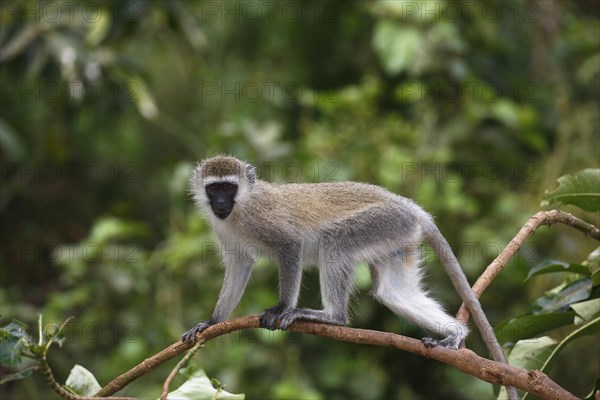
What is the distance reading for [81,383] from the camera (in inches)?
131

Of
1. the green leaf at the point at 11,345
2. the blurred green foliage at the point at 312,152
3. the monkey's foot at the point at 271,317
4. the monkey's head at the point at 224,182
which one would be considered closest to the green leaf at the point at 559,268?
the monkey's foot at the point at 271,317

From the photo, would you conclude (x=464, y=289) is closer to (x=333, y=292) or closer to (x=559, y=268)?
(x=559, y=268)

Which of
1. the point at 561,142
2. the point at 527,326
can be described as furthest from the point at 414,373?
the point at 527,326

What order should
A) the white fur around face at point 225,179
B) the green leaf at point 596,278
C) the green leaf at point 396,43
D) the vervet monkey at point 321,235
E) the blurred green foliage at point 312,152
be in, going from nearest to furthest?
the green leaf at point 596,278, the vervet monkey at point 321,235, the white fur around face at point 225,179, the blurred green foliage at point 312,152, the green leaf at point 396,43

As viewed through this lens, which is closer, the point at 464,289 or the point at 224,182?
the point at 464,289

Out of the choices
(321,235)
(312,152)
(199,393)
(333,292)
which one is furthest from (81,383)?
(312,152)

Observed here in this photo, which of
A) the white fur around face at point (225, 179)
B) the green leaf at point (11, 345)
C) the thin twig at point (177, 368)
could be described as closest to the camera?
the green leaf at point (11, 345)

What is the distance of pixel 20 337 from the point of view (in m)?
2.87

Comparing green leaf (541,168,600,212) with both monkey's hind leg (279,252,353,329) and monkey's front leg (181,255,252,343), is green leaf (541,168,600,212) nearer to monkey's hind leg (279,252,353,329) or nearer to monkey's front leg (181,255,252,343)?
monkey's hind leg (279,252,353,329)

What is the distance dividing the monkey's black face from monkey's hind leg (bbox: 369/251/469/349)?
0.97 meters

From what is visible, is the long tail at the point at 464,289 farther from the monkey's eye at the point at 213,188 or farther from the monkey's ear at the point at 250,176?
the monkey's eye at the point at 213,188

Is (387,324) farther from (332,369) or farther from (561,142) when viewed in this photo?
(561,142)

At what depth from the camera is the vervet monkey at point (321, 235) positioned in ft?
15.8

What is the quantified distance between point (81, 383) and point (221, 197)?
1.89 m
